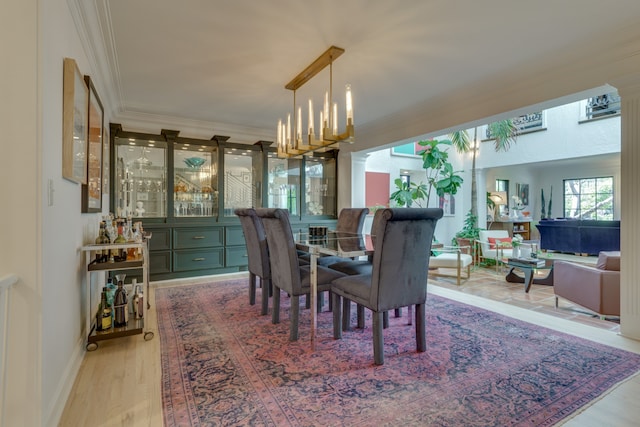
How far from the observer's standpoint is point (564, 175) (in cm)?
926

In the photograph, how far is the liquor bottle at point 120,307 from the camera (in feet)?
8.09

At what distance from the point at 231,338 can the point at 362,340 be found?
42.1 inches

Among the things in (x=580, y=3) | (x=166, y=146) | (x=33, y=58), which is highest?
(x=580, y=3)

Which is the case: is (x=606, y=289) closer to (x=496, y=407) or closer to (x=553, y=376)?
(x=553, y=376)

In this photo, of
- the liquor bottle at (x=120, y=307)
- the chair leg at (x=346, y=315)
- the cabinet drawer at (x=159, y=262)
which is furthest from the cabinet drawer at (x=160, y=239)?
the chair leg at (x=346, y=315)

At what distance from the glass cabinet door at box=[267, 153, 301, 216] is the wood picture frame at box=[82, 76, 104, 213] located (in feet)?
8.93

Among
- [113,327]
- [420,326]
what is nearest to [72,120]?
[113,327]

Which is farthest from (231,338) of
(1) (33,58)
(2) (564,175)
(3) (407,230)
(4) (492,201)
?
(2) (564,175)

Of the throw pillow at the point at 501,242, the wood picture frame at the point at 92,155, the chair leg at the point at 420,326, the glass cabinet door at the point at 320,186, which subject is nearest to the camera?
the chair leg at the point at 420,326

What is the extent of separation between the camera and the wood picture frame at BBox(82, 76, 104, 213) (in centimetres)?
241

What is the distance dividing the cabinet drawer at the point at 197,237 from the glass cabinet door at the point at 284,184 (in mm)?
1029

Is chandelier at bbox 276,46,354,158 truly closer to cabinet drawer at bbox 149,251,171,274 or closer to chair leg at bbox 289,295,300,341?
chair leg at bbox 289,295,300,341

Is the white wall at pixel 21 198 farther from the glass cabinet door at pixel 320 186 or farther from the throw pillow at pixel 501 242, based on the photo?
the throw pillow at pixel 501 242

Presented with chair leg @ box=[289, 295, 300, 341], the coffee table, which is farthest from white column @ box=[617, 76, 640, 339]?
chair leg @ box=[289, 295, 300, 341]
